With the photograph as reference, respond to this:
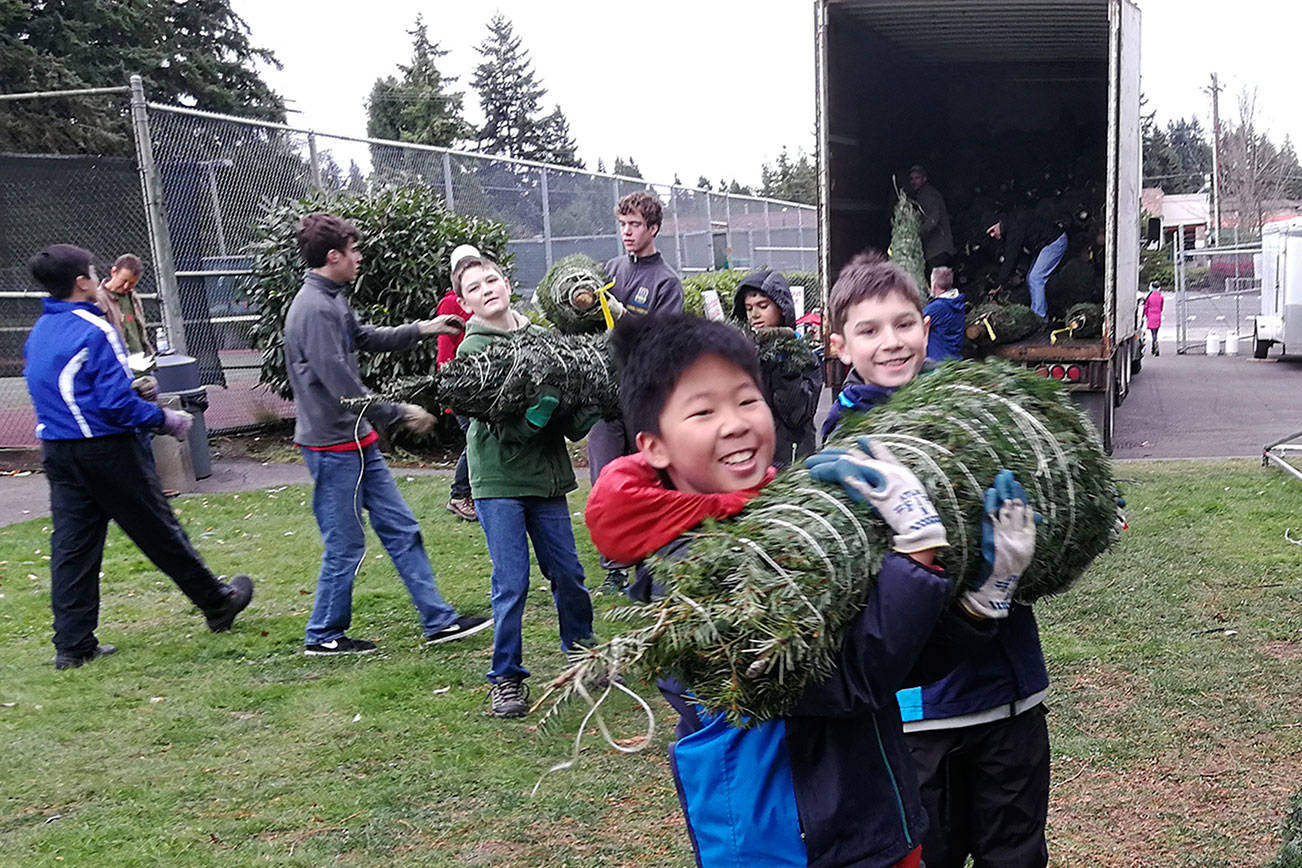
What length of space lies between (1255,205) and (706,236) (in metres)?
35.6

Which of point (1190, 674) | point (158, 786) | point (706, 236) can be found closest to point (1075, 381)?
point (1190, 674)

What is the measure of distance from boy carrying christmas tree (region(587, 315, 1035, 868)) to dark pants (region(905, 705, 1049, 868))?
0.51 m

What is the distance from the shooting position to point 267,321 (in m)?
12.4

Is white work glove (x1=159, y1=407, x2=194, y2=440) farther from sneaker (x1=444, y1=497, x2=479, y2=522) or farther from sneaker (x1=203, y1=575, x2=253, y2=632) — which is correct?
sneaker (x1=444, y1=497, x2=479, y2=522)

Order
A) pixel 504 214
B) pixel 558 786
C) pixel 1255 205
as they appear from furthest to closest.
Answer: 1. pixel 1255 205
2. pixel 504 214
3. pixel 558 786

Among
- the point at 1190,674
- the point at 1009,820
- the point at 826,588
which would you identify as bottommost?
the point at 1190,674

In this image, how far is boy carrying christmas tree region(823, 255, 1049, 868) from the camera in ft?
8.79

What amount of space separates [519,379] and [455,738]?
1466mm

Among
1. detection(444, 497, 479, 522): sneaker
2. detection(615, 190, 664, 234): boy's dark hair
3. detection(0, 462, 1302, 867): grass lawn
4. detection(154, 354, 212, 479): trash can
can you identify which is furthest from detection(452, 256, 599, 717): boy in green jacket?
detection(154, 354, 212, 479): trash can

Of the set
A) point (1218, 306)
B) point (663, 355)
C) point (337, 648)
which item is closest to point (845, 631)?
point (663, 355)

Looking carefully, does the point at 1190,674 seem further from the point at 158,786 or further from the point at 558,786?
the point at 158,786

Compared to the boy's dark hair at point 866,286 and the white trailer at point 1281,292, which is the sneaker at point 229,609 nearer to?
the boy's dark hair at point 866,286

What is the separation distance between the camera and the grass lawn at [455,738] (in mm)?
3988

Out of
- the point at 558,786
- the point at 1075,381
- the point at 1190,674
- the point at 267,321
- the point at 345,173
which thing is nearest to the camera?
the point at 558,786
